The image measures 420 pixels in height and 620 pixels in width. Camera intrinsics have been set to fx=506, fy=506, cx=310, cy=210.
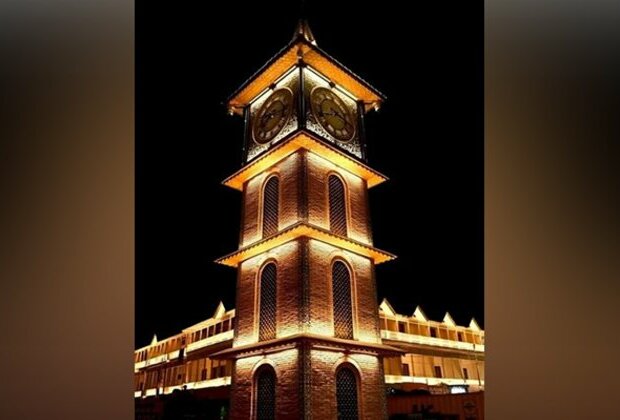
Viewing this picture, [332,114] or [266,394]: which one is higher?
[332,114]

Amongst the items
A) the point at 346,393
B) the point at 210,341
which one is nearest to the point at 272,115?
the point at 346,393

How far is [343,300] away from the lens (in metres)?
11.7

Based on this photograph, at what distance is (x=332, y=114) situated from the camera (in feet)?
43.8

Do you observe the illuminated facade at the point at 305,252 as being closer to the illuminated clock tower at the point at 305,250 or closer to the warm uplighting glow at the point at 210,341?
the illuminated clock tower at the point at 305,250

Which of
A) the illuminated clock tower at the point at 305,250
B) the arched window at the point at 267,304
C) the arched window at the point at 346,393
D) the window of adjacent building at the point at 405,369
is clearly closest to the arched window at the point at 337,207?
the illuminated clock tower at the point at 305,250

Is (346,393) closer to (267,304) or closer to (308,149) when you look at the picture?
(267,304)

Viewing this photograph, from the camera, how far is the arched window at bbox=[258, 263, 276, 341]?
11258 mm

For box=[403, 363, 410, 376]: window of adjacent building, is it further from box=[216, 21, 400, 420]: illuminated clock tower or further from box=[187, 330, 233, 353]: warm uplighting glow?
box=[216, 21, 400, 420]: illuminated clock tower

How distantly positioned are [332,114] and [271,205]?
292cm

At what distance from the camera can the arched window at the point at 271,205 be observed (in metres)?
12.5
